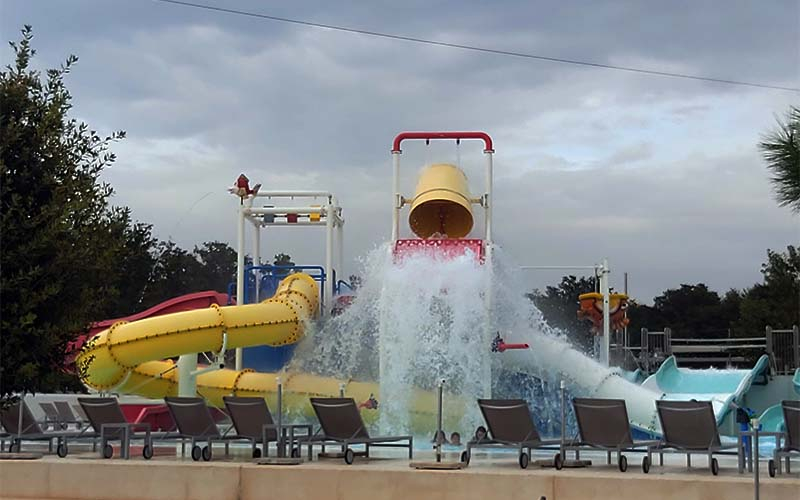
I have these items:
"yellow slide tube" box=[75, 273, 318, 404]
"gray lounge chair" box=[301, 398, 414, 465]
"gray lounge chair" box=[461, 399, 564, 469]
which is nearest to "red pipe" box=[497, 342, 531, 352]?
"yellow slide tube" box=[75, 273, 318, 404]

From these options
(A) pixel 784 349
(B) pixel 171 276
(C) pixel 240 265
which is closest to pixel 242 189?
(C) pixel 240 265

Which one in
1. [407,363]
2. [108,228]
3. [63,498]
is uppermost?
[108,228]

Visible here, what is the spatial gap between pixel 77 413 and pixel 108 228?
7734 millimetres

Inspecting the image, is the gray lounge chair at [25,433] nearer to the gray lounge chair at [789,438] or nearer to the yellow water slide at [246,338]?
the yellow water slide at [246,338]

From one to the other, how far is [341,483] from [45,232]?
150 inches

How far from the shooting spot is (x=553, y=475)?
32.4 ft

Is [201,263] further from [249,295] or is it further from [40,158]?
[40,158]

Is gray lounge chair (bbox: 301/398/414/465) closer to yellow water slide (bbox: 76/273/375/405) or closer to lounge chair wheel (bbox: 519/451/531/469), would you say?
lounge chair wheel (bbox: 519/451/531/469)

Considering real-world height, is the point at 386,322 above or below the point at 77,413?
above

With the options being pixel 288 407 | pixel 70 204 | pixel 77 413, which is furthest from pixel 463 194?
pixel 70 204

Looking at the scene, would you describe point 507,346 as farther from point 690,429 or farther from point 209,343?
point 690,429

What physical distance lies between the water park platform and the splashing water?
216 inches

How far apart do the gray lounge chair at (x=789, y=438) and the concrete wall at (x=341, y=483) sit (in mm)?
456

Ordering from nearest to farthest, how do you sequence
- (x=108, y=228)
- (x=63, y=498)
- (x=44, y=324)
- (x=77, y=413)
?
(x=44, y=324)
(x=108, y=228)
(x=63, y=498)
(x=77, y=413)
